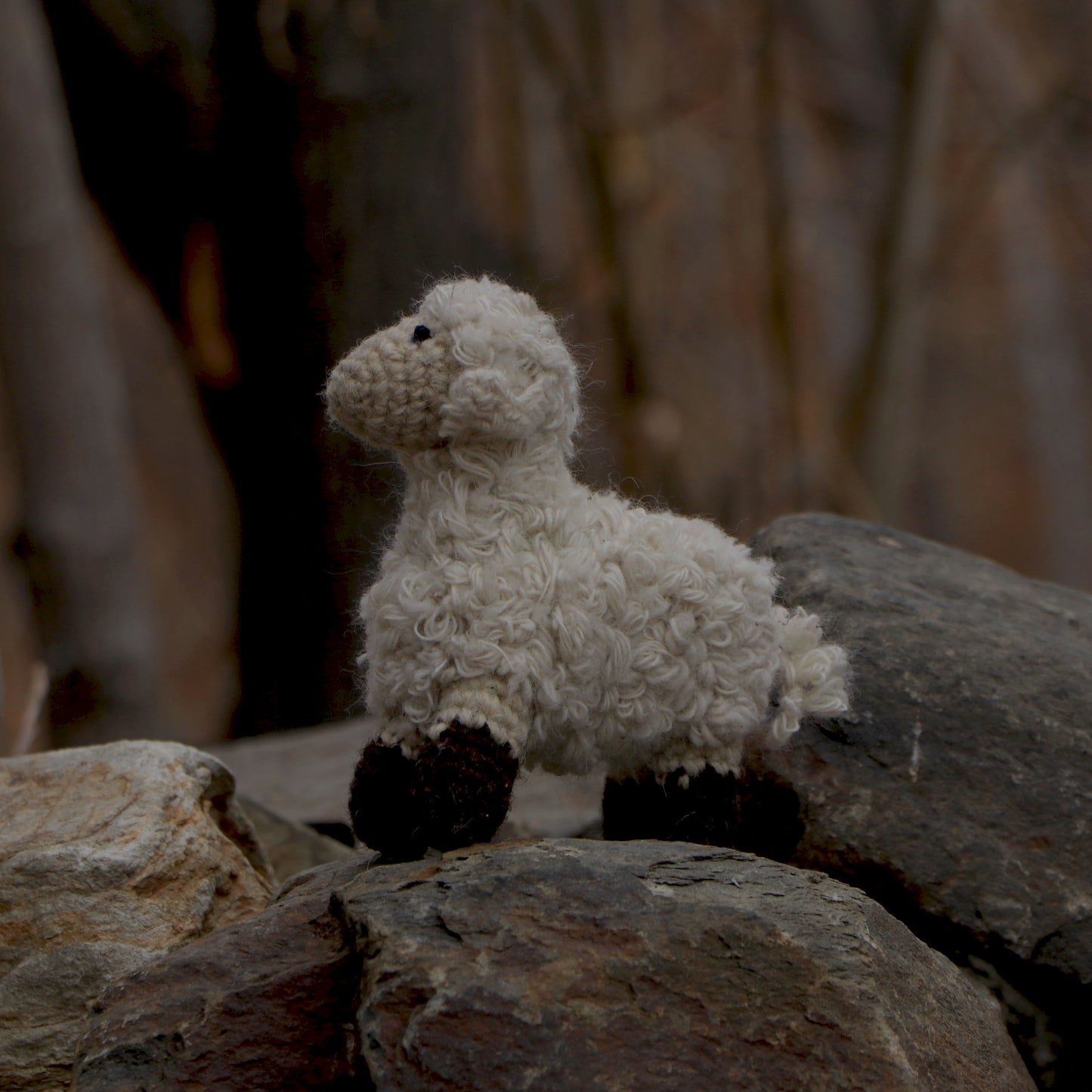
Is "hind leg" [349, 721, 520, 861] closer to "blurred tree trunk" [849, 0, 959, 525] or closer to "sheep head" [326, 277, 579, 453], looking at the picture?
"sheep head" [326, 277, 579, 453]

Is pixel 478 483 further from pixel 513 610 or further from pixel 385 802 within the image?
pixel 385 802

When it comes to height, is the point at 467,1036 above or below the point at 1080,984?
above

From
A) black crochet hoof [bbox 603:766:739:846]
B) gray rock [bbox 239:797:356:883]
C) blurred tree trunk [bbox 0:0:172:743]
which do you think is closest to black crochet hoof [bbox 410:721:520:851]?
black crochet hoof [bbox 603:766:739:846]

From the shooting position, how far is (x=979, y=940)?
2.12 m

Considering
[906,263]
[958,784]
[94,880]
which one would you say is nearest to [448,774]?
[94,880]

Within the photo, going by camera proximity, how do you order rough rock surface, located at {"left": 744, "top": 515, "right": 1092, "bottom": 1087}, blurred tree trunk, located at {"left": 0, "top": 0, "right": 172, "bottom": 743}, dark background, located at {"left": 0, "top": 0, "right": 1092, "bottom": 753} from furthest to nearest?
dark background, located at {"left": 0, "top": 0, "right": 1092, "bottom": 753}, blurred tree trunk, located at {"left": 0, "top": 0, "right": 172, "bottom": 743}, rough rock surface, located at {"left": 744, "top": 515, "right": 1092, "bottom": 1087}

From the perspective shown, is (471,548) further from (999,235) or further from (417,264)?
(999,235)

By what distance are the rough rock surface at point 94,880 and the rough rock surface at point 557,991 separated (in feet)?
0.92

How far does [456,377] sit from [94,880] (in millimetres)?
892

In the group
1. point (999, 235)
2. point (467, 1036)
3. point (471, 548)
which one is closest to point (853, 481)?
point (999, 235)

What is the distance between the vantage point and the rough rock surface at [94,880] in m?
1.91

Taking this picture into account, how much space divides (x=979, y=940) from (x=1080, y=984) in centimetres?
16

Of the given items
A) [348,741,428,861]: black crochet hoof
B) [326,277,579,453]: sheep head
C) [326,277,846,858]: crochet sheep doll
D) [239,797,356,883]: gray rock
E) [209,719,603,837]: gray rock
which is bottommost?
[209,719,603,837]: gray rock

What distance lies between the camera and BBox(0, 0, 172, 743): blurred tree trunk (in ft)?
12.8
